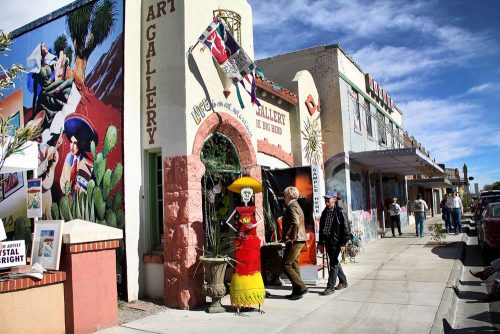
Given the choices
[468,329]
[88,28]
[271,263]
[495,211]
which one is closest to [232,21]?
[88,28]

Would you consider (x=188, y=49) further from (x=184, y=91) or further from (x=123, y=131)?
(x=123, y=131)

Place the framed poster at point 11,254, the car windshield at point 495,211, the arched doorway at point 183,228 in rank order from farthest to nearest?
the car windshield at point 495,211 < the arched doorway at point 183,228 < the framed poster at point 11,254

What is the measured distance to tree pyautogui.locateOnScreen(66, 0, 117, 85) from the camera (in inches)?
302

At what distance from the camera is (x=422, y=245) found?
45.1 ft

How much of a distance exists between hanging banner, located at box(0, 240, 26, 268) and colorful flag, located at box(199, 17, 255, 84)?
4393 millimetres

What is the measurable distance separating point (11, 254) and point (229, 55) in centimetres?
484

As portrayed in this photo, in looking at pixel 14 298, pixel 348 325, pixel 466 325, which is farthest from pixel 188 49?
pixel 466 325

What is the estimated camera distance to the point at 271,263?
8.72m

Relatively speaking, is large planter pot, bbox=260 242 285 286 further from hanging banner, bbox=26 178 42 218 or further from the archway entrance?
hanging banner, bbox=26 178 42 218

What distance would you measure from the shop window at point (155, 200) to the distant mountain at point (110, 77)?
1.14 m

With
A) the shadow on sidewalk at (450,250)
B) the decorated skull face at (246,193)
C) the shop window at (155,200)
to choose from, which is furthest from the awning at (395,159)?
the shop window at (155,200)

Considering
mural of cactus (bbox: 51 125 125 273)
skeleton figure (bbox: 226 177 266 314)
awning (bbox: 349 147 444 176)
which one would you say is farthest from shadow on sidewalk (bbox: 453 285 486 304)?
awning (bbox: 349 147 444 176)

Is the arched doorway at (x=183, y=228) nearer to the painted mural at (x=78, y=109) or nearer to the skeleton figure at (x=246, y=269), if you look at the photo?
the skeleton figure at (x=246, y=269)

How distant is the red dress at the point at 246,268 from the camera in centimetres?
640
